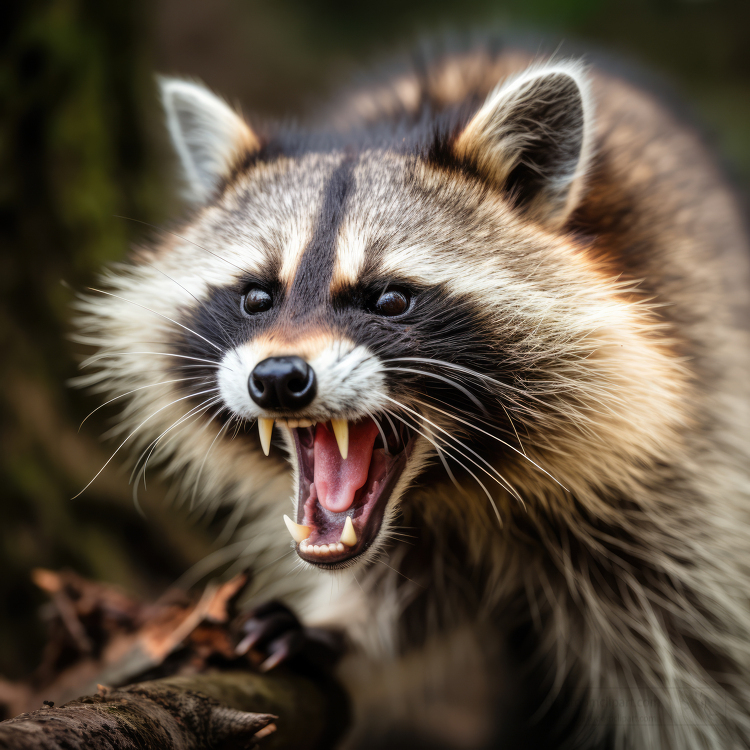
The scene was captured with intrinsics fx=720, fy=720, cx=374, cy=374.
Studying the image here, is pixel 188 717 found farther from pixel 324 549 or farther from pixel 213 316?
pixel 213 316

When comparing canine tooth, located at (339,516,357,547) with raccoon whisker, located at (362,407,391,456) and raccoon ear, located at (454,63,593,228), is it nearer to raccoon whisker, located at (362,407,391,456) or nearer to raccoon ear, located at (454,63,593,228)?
raccoon whisker, located at (362,407,391,456)

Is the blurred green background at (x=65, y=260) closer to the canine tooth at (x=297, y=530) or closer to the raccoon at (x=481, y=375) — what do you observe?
the raccoon at (x=481, y=375)

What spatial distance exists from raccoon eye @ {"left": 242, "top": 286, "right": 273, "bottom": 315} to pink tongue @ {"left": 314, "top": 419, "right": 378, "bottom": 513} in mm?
372

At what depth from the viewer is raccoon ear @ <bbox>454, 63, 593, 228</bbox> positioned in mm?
2084

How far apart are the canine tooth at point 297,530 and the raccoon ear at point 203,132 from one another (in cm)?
Answer: 134

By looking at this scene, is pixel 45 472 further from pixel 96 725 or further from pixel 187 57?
pixel 187 57

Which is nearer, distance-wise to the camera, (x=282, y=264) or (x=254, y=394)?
(x=254, y=394)

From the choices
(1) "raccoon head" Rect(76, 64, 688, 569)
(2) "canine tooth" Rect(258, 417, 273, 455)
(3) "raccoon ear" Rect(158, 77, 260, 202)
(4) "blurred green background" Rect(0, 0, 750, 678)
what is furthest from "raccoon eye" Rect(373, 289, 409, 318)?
→ (4) "blurred green background" Rect(0, 0, 750, 678)

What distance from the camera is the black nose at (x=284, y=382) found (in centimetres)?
166

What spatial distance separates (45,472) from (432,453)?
1.94 metres

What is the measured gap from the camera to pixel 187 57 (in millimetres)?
8648

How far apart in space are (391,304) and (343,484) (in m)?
0.50

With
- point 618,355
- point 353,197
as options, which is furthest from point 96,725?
point 618,355

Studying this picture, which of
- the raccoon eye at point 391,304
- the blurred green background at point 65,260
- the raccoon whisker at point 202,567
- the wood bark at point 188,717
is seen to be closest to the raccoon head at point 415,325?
the raccoon eye at point 391,304
